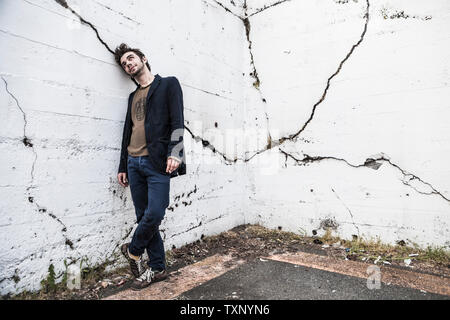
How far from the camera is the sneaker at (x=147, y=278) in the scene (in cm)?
190

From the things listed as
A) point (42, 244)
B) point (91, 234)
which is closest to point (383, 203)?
point (91, 234)

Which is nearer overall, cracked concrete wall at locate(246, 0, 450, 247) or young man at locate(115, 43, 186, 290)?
young man at locate(115, 43, 186, 290)

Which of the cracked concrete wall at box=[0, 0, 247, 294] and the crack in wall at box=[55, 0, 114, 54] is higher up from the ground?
the crack in wall at box=[55, 0, 114, 54]

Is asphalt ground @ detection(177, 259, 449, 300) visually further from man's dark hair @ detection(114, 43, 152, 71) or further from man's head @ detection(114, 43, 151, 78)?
man's dark hair @ detection(114, 43, 152, 71)

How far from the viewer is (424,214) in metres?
2.45

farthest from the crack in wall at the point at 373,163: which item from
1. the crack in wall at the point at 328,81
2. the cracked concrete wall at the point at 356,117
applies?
the crack in wall at the point at 328,81

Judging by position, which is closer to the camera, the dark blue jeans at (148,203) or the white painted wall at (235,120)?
the white painted wall at (235,120)

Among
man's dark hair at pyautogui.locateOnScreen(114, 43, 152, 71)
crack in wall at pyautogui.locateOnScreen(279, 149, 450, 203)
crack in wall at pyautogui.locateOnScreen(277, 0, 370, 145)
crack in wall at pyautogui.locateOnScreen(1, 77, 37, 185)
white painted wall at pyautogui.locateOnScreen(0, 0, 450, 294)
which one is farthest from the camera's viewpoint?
crack in wall at pyautogui.locateOnScreen(277, 0, 370, 145)

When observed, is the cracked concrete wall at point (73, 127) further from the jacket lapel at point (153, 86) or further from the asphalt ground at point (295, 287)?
the asphalt ground at point (295, 287)

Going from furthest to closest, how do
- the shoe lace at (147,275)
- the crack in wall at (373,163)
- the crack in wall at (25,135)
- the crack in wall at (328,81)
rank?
1. the crack in wall at (328,81)
2. the crack in wall at (373,163)
3. the shoe lace at (147,275)
4. the crack in wall at (25,135)

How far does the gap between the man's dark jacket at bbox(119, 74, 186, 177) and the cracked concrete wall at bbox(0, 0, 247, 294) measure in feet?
1.22

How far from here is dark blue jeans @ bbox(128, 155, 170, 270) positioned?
1867 millimetres

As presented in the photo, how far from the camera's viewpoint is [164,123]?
1.92 meters

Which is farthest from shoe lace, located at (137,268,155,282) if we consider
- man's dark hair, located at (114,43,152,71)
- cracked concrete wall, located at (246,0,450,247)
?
cracked concrete wall, located at (246,0,450,247)
